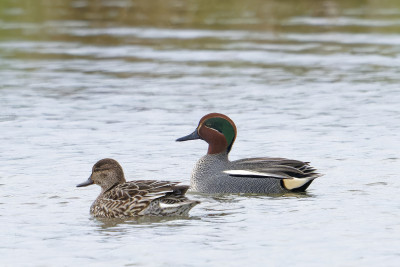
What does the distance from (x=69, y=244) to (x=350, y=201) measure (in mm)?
3130

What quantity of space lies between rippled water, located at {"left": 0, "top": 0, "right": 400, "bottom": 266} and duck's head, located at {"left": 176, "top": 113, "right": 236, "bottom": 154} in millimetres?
611

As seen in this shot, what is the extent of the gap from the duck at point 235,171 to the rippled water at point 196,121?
196 millimetres

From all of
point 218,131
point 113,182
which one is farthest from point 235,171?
point 113,182

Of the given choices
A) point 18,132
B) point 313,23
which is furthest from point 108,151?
point 313,23

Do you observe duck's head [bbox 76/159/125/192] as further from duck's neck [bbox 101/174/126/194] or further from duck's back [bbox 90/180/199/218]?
duck's back [bbox 90/180/199/218]

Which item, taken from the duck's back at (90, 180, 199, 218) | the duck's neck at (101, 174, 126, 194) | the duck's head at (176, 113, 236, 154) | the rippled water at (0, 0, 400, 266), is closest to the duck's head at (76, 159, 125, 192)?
the duck's neck at (101, 174, 126, 194)

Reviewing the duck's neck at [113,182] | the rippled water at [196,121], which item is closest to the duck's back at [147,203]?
the rippled water at [196,121]

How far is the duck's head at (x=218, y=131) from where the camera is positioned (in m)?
11.5

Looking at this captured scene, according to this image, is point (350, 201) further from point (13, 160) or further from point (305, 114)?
point (305, 114)

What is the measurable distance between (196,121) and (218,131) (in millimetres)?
4051

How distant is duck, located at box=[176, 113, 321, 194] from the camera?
10859mm

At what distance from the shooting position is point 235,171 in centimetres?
1109

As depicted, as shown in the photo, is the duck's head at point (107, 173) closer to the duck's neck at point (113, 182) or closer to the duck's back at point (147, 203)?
the duck's neck at point (113, 182)

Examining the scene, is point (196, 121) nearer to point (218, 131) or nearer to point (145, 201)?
point (218, 131)
